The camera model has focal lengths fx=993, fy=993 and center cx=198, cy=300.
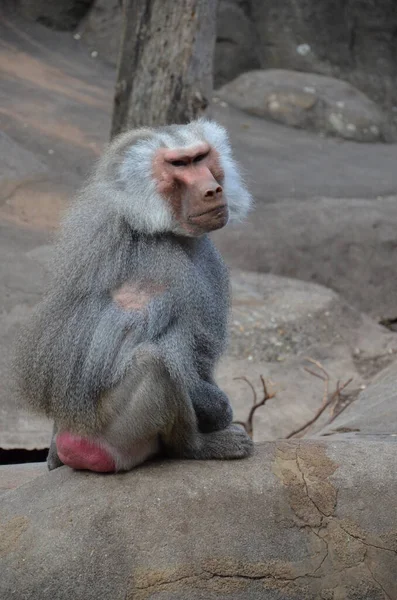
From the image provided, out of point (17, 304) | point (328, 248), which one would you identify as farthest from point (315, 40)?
point (17, 304)

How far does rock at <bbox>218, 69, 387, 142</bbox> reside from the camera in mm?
13148

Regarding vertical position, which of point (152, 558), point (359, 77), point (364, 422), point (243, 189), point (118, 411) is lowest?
point (359, 77)

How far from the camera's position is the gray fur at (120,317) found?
12.4ft

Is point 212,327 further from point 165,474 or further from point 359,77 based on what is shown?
point 359,77

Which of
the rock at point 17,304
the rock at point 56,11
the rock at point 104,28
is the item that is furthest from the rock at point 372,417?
the rock at point 56,11

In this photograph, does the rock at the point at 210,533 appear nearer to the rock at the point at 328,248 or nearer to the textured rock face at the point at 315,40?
the rock at the point at 328,248

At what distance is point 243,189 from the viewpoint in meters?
4.39

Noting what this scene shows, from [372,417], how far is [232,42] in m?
10.2

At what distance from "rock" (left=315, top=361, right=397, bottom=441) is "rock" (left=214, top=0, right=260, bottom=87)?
29.0 feet

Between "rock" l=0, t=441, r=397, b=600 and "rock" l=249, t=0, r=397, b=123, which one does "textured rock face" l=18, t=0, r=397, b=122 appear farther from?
"rock" l=0, t=441, r=397, b=600

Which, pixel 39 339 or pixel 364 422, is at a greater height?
pixel 39 339

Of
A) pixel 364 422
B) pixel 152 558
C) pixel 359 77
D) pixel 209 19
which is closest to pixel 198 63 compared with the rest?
pixel 209 19

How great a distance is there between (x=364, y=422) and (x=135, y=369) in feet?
6.46

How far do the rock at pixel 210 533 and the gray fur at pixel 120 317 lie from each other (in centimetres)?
24
